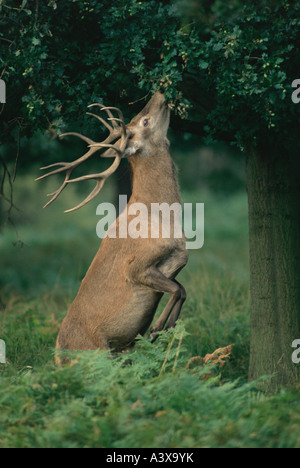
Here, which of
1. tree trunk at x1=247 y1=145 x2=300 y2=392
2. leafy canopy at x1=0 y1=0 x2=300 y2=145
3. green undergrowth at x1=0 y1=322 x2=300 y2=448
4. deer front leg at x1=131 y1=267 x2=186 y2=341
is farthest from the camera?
tree trunk at x1=247 y1=145 x2=300 y2=392

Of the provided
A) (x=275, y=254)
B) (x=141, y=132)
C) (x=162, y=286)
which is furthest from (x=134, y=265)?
(x=275, y=254)

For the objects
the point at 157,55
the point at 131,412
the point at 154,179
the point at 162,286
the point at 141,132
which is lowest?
the point at 131,412

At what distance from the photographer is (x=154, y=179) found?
19.7ft

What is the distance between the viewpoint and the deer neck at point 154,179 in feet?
19.5

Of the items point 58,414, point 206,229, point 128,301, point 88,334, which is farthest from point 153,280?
point 206,229

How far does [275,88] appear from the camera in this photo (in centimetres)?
520

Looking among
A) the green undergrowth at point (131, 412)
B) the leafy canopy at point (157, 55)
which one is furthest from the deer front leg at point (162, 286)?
the leafy canopy at point (157, 55)

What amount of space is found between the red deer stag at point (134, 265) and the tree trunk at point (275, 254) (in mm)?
841

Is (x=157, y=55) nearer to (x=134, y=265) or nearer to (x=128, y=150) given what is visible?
(x=128, y=150)

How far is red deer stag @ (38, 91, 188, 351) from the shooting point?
5621 mm

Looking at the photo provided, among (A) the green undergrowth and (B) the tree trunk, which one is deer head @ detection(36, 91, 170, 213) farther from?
(A) the green undergrowth

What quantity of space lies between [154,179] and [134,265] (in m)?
0.83

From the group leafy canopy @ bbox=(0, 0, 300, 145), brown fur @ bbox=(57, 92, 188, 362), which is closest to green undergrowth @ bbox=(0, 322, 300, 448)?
brown fur @ bbox=(57, 92, 188, 362)

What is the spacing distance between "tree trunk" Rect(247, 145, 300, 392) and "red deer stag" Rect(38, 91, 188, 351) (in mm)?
841
